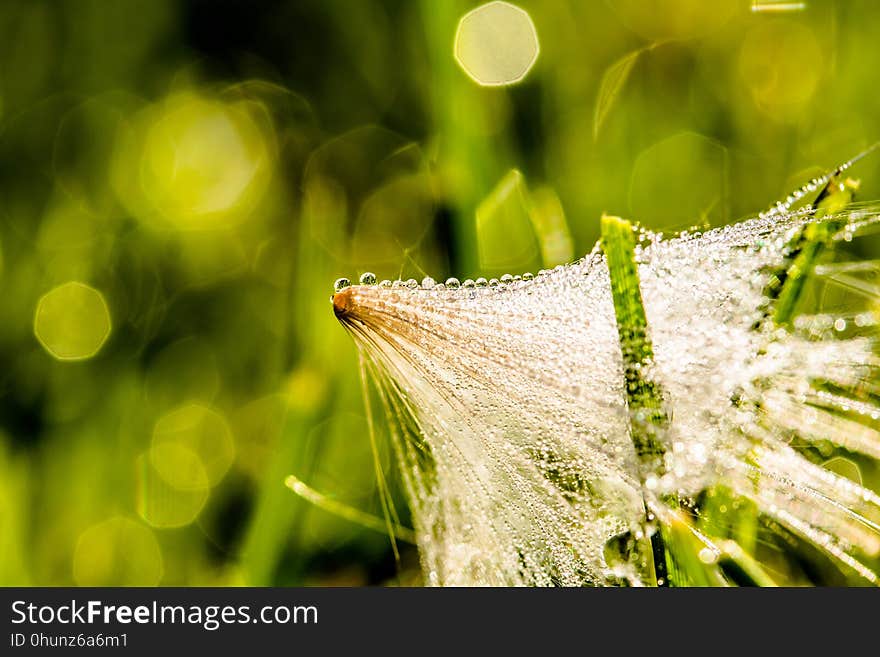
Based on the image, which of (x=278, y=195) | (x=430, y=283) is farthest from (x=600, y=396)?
(x=278, y=195)

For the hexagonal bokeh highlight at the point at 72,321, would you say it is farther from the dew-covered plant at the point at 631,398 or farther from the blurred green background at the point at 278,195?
the dew-covered plant at the point at 631,398

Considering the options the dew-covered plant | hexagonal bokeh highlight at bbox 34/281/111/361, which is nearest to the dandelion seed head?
the dew-covered plant

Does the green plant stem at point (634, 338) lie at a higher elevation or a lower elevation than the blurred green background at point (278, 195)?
lower

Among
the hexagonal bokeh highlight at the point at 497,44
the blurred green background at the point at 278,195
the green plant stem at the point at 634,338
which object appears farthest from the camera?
the hexagonal bokeh highlight at the point at 497,44

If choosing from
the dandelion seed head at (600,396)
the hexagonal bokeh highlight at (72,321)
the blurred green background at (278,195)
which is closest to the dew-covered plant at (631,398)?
the dandelion seed head at (600,396)

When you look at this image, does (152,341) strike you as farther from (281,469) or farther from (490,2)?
(490,2)
